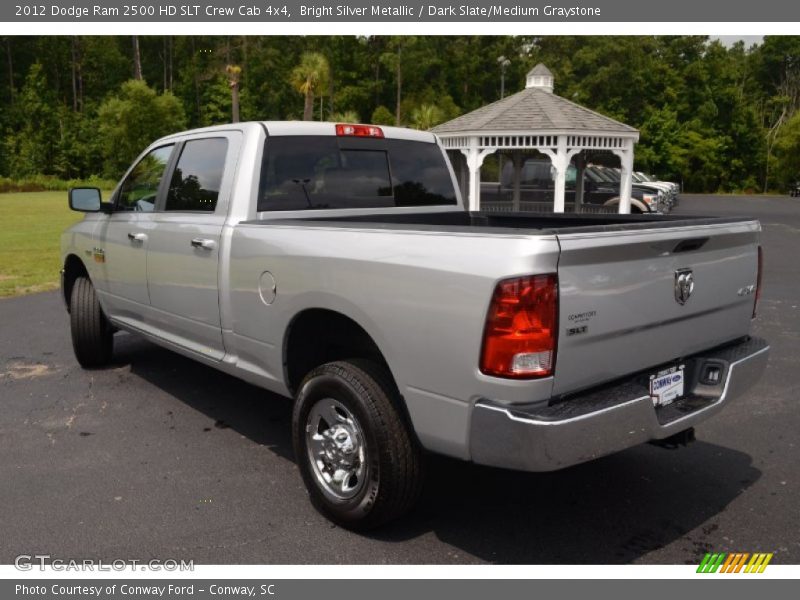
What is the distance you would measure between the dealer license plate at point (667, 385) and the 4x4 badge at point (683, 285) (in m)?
0.34

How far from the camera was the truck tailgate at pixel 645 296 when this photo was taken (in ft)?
9.53

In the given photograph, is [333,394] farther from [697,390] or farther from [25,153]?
[25,153]

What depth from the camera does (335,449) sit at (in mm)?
3674

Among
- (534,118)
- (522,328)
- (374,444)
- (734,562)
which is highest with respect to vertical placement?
(534,118)

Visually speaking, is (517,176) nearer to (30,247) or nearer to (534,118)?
(534,118)

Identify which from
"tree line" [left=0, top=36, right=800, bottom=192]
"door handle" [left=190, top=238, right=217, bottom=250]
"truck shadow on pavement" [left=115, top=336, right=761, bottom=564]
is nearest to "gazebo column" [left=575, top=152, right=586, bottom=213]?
"truck shadow on pavement" [left=115, top=336, right=761, bottom=564]

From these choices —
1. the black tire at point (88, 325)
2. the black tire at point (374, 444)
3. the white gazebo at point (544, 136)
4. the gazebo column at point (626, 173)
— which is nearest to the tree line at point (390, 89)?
the white gazebo at point (544, 136)

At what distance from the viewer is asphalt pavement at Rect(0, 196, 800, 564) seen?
136 inches

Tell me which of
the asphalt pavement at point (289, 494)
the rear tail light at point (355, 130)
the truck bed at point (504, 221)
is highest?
the rear tail light at point (355, 130)

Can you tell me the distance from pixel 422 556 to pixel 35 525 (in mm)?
1960

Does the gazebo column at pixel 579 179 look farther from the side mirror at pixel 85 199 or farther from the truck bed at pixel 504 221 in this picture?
the side mirror at pixel 85 199

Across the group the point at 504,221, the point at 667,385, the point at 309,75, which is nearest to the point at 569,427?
the point at 667,385

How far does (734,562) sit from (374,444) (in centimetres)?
174

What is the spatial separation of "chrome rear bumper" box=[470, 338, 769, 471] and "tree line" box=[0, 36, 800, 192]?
49098mm
